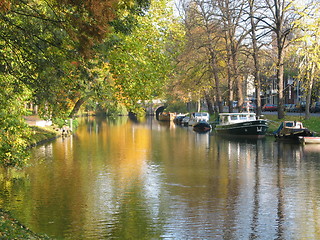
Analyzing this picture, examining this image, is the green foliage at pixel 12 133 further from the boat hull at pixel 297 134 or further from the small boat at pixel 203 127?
the small boat at pixel 203 127

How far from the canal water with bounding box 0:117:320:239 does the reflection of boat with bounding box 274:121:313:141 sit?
7.08 metres

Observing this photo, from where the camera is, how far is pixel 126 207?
64.5ft

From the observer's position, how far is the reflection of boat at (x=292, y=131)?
44625 mm

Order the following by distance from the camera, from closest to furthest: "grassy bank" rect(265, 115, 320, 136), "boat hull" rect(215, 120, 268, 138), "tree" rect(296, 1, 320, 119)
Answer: "tree" rect(296, 1, 320, 119) < "grassy bank" rect(265, 115, 320, 136) < "boat hull" rect(215, 120, 268, 138)

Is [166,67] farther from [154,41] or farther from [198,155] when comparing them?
[198,155]

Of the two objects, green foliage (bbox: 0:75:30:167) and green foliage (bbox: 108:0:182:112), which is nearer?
green foliage (bbox: 0:75:30:167)

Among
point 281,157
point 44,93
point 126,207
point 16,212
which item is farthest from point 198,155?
point 44,93

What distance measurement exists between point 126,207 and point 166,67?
58.2 ft

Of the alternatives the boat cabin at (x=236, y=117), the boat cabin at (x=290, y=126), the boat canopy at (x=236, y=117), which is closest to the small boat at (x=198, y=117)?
the boat canopy at (x=236, y=117)

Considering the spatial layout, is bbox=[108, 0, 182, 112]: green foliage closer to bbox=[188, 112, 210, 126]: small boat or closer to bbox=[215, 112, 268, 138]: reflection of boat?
bbox=[215, 112, 268, 138]: reflection of boat

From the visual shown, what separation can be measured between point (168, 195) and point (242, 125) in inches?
1321

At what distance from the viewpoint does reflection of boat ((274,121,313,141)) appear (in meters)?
44.6

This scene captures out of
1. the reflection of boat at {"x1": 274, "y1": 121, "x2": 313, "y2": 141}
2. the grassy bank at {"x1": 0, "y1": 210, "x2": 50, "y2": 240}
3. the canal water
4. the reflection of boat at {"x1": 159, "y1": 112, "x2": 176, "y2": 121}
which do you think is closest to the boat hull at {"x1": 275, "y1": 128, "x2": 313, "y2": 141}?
the reflection of boat at {"x1": 274, "y1": 121, "x2": 313, "y2": 141}

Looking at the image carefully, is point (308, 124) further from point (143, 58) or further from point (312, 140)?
point (143, 58)
